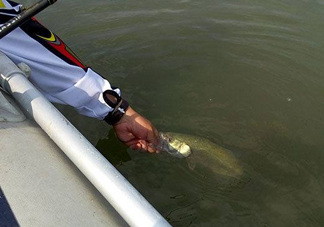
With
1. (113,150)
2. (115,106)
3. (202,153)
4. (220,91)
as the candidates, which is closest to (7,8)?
(115,106)

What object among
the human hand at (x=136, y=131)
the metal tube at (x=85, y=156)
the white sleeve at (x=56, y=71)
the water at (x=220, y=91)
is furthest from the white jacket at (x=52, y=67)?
the water at (x=220, y=91)

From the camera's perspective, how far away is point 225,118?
3074mm

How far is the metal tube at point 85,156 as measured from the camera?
3.77 ft

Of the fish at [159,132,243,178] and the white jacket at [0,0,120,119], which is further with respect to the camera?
the fish at [159,132,243,178]

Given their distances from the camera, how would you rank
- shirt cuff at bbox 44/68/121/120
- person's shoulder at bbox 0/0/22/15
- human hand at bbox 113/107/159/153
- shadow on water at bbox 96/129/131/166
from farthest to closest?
1. shadow on water at bbox 96/129/131/166
2. human hand at bbox 113/107/159/153
3. shirt cuff at bbox 44/68/121/120
4. person's shoulder at bbox 0/0/22/15

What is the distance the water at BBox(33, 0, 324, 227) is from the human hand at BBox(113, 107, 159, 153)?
22 centimetres

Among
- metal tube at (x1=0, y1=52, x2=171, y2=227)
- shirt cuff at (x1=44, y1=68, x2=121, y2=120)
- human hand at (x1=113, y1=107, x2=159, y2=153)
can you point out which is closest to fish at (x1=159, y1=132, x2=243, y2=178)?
human hand at (x1=113, y1=107, x2=159, y2=153)

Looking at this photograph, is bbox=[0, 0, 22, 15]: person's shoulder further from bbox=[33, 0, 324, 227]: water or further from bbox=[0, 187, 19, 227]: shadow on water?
bbox=[33, 0, 324, 227]: water

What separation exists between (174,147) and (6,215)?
66.8 inches

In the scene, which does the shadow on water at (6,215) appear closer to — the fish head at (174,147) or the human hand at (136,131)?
the human hand at (136,131)

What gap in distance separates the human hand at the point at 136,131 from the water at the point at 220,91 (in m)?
0.22

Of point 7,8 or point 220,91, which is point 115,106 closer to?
point 7,8

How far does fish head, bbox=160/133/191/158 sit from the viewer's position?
8.85 feet

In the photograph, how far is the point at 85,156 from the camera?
130 cm
